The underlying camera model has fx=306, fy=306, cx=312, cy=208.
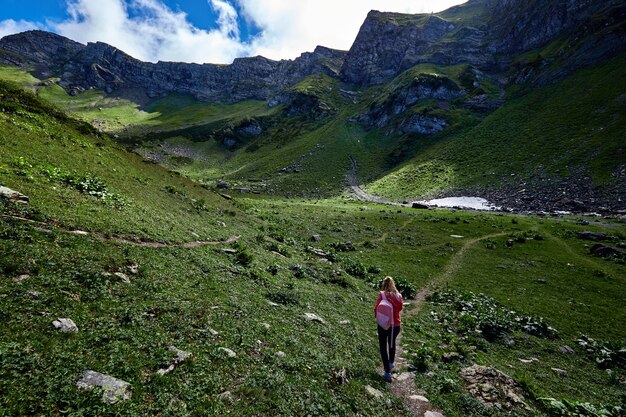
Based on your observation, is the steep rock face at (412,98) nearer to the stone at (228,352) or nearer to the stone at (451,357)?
the stone at (451,357)

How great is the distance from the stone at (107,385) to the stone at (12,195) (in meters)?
13.0

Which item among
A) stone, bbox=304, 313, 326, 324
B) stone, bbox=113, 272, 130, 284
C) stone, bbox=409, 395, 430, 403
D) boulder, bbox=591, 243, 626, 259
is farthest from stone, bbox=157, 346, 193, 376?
boulder, bbox=591, 243, 626, 259

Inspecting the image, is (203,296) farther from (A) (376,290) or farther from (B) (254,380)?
(A) (376,290)

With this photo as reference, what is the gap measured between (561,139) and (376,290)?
107 metres

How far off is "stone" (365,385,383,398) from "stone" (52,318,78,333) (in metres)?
10.6

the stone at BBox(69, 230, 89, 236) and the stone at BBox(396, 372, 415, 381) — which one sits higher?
the stone at BBox(69, 230, 89, 236)

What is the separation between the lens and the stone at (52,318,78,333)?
921cm

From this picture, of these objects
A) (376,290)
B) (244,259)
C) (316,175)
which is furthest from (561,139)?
(244,259)

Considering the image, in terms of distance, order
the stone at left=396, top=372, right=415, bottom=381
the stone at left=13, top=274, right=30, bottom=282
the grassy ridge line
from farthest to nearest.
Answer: the grassy ridge line → the stone at left=396, top=372, right=415, bottom=381 → the stone at left=13, top=274, right=30, bottom=282

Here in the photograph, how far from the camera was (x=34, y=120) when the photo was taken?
2777cm

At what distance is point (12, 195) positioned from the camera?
15914 mm

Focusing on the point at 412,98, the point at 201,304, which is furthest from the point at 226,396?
the point at 412,98

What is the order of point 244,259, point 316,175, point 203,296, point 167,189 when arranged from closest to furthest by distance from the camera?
point 203,296, point 244,259, point 167,189, point 316,175

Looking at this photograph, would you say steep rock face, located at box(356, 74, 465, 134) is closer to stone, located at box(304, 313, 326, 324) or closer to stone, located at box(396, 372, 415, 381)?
stone, located at box(304, 313, 326, 324)
